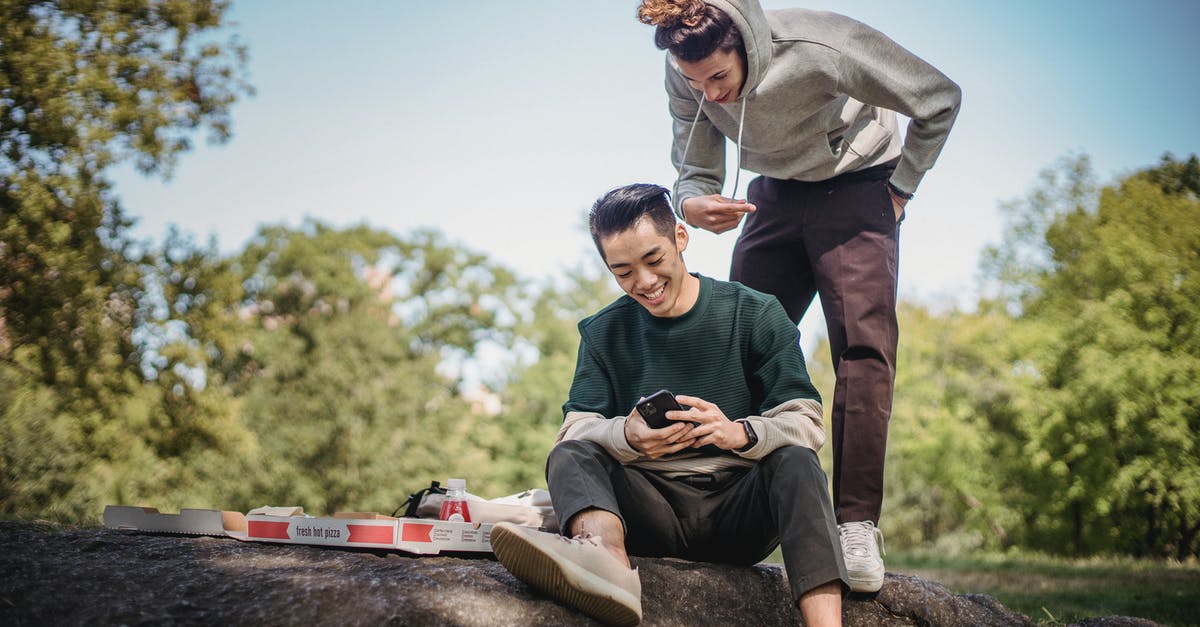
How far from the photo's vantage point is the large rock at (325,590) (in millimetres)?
2191

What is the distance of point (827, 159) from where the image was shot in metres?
3.68

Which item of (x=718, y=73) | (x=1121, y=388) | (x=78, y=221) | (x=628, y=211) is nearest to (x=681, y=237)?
(x=628, y=211)

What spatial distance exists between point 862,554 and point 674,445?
80cm

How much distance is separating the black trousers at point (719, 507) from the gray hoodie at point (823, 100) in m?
1.25

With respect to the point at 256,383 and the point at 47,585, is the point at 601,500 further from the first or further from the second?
the point at 256,383

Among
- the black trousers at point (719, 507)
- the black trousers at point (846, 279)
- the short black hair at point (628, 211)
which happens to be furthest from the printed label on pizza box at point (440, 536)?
the black trousers at point (846, 279)

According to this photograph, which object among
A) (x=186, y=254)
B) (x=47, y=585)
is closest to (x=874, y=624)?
(x=47, y=585)

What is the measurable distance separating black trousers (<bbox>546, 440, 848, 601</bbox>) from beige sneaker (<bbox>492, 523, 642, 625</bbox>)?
25 cm

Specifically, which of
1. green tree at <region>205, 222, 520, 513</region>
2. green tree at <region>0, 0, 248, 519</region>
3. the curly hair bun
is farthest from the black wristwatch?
green tree at <region>205, 222, 520, 513</region>

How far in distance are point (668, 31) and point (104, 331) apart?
1237 centimetres

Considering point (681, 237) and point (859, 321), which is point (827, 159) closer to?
point (859, 321)

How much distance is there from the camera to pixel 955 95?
3.67m

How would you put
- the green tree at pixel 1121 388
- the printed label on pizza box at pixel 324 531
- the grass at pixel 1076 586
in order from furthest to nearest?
the green tree at pixel 1121 388 → the grass at pixel 1076 586 → the printed label on pizza box at pixel 324 531

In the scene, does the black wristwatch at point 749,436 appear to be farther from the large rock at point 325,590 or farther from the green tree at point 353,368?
the green tree at point 353,368
